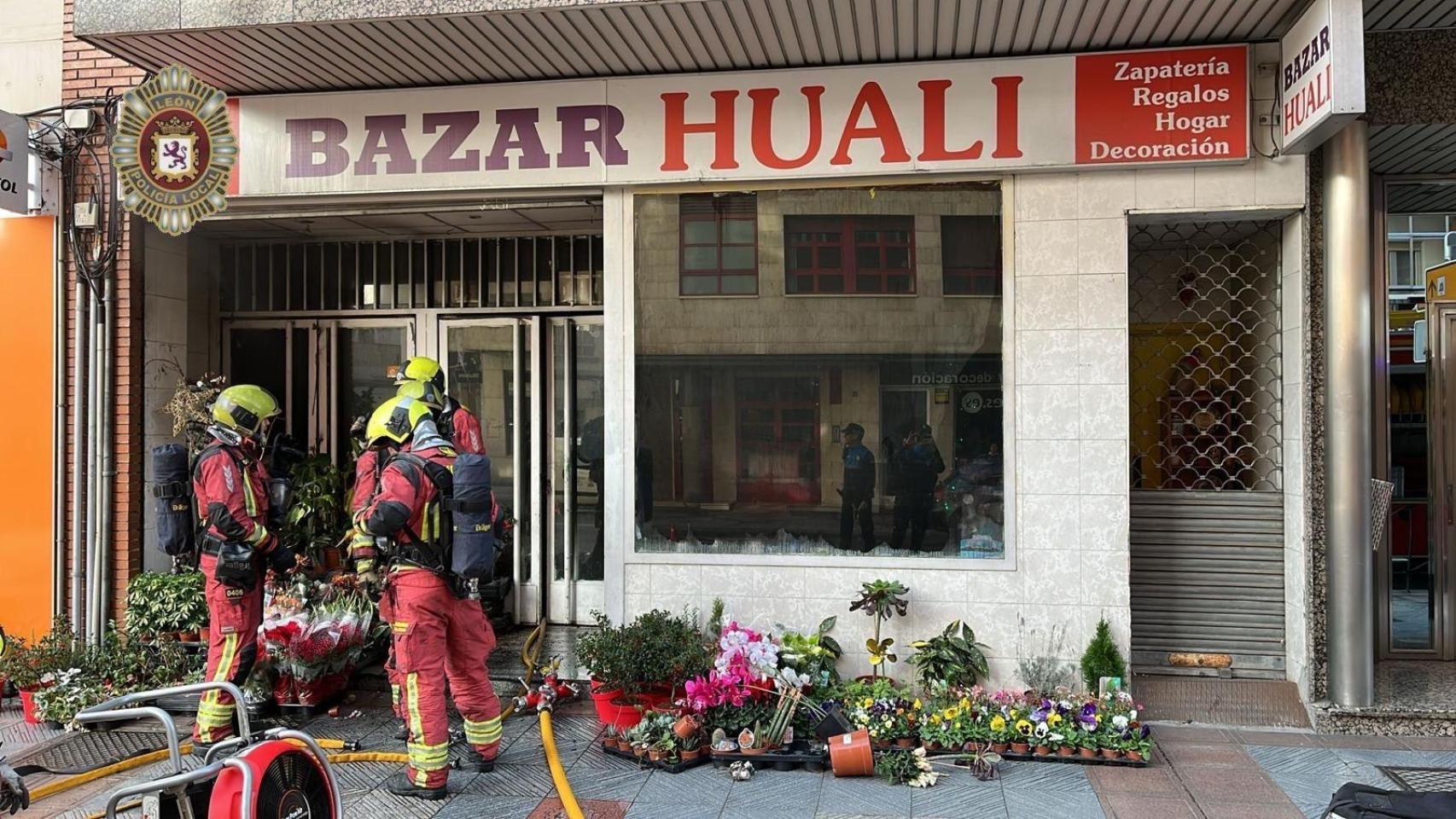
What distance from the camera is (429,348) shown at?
8.48m

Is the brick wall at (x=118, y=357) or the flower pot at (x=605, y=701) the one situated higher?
the brick wall at (x=118, y=357)

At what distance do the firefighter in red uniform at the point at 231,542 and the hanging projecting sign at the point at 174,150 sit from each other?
153 cm

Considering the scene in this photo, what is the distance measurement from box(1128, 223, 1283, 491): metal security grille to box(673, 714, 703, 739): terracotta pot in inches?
140

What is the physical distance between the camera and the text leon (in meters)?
6.12

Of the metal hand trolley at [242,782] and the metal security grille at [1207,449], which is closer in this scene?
the metal hand trolley at [242,782]

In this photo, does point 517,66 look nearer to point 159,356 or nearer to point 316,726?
point 159,356

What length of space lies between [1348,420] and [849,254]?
3214 mm

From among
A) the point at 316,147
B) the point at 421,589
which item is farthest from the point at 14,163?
the point at 421,589

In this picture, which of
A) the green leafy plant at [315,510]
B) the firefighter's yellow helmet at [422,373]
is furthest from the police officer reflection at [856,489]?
the green leafy plant at [315,510]

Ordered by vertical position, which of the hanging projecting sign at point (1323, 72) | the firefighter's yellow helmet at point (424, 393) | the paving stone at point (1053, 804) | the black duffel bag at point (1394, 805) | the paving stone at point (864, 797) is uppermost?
the hanging projecting sign at point (1323, 72)

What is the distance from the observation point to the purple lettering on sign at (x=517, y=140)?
21.6 ft

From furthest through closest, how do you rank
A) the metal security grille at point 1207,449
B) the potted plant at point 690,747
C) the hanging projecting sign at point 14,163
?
1. the hanging projecting sign at point 14,163
2. the metal security grille at point 1207,449
3. the potted plant at point 690,747

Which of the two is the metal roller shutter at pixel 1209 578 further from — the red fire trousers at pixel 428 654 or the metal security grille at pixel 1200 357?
the red fire trousers at pixel 428 654

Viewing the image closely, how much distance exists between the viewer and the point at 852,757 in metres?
5.27
